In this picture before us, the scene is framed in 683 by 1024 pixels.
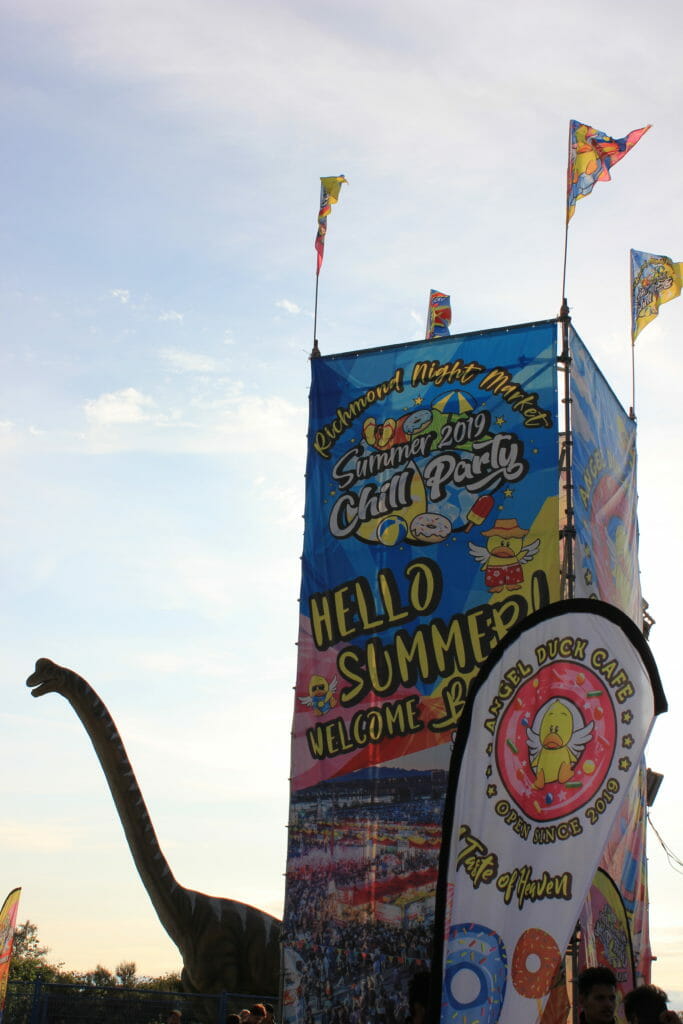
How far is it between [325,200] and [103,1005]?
14195 mm

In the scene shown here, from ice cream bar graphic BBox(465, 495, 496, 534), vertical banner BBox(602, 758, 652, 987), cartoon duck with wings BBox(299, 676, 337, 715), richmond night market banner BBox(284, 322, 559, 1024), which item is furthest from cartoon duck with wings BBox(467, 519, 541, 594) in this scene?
vertical banner BBox(602, 758, 652, 987)

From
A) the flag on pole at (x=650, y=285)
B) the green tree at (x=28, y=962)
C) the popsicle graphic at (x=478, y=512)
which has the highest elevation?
the flag on pole at (x=650, y=285)

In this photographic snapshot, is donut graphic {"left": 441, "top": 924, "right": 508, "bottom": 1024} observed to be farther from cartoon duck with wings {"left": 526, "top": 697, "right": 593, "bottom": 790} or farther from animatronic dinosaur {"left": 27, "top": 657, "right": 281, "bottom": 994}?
animatronic dinosaur {"left": 27, "top": 657, "right": 281, "bottom": 994}

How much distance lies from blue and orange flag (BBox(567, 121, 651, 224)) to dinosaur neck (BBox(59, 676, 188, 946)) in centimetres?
1131

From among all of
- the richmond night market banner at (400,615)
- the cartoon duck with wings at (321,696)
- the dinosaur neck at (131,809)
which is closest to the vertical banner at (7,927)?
the dinosaur neck at (131,809)

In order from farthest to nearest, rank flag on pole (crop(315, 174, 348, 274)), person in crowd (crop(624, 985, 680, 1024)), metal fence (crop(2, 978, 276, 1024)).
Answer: flag on pole (crop(315, 174, 348, 274)), metal fence (crop(2, 978, 276, 1024)), person in crowd (crop(624, 985, 680, 1024))

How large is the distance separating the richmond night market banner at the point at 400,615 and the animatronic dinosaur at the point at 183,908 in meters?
1.62

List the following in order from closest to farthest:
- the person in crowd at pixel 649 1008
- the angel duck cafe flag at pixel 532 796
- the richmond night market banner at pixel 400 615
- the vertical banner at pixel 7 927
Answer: the person in crowd at pixel 649 1008, the angel duck cafe flag at pixel 532 796, the richmond night market banner at pixel 400 615, the vertical banner at pixel 7 927

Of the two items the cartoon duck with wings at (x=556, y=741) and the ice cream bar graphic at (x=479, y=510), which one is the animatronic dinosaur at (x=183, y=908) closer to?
the ice cream bar graphic at (x=479, y=510)

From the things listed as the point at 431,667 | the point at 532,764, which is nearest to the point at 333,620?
the point at 431,667

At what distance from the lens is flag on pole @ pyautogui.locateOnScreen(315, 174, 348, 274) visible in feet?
71.9

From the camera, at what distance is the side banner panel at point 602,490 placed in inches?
713

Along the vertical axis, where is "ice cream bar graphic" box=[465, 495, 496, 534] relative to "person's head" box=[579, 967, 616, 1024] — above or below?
above

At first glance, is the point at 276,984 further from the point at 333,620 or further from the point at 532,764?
the point at 532,764
